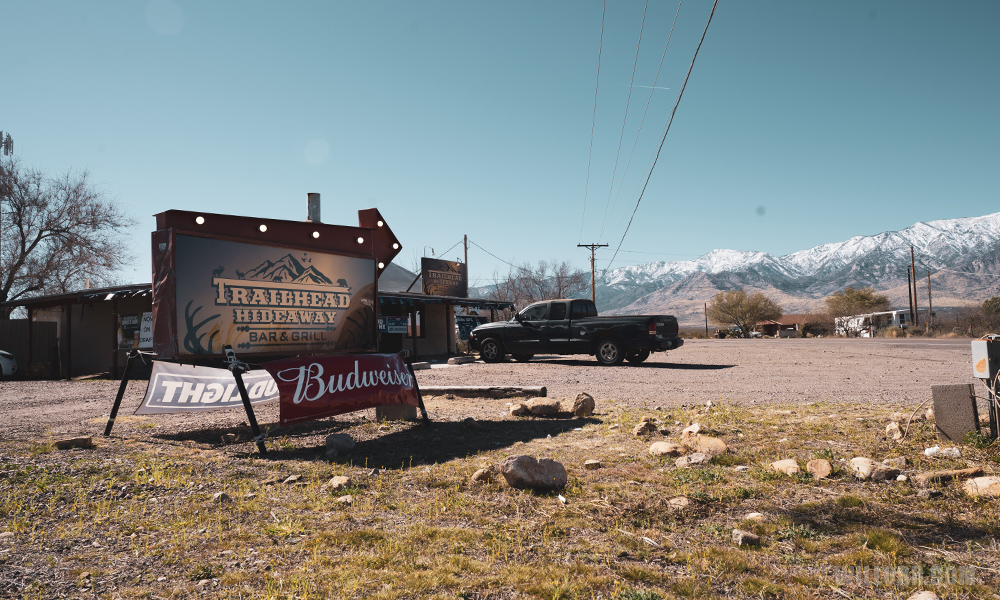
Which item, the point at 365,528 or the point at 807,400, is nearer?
the point at 365,528

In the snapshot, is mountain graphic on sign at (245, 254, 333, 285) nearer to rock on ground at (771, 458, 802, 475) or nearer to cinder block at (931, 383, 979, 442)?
Result: rock on ground at (771, 458, 802, 475)

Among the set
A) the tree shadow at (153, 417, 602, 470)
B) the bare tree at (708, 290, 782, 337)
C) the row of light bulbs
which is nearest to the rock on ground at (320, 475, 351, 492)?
the tree shadow at (153, 417, 602, 470)

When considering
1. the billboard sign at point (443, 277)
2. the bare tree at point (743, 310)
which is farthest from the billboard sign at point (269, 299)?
the bare tree at point (743, 310)

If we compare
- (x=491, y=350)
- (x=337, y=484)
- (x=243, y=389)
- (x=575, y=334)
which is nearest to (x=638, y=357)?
(x=575, y=334)

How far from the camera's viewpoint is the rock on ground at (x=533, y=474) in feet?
13.9

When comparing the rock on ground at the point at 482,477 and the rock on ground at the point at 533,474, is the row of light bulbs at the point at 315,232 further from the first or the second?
the rock on ground at the point at 533,474

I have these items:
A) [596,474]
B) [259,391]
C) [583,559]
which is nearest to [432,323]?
[259,391]

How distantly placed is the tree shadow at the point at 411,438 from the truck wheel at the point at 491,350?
11259 mm

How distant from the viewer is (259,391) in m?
7.28

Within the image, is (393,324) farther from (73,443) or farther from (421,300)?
(73,443)

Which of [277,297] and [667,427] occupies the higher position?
[277,297]

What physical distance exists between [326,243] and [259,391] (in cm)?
207

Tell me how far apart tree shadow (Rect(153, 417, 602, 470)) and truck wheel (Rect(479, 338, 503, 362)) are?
11259 mm

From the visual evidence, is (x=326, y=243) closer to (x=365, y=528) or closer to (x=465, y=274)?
(x=365, y=528)
